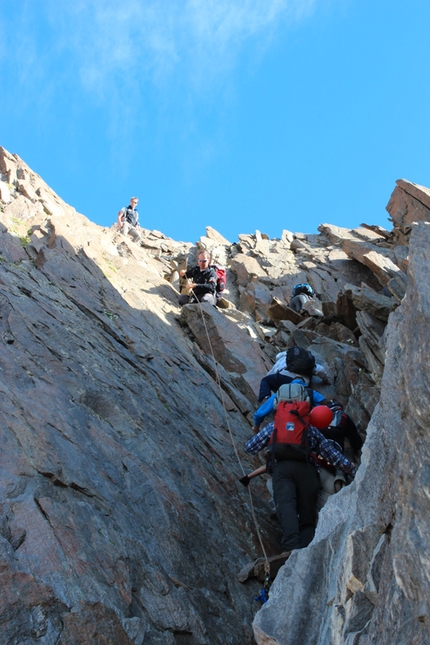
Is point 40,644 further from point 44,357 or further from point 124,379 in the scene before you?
point 124,379

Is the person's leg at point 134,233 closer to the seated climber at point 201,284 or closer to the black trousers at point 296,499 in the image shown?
the seated climber at point 201,284

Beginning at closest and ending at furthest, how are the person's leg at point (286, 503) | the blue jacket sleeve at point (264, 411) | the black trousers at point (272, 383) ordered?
1. the person's leg at point (286, 503)
2. the blue jacket sleeve at point (264, 411)
3. the black trousers at point (272, 383)

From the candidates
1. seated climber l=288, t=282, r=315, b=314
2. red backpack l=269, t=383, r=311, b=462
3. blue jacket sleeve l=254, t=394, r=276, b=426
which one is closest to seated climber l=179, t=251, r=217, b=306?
seated climber l=288, t=282, r=315, b=314

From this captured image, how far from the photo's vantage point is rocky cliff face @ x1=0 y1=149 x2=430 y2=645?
624 cm

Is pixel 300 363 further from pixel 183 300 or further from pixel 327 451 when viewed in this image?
pixel 183 300

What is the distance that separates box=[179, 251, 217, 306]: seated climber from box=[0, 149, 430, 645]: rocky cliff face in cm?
186

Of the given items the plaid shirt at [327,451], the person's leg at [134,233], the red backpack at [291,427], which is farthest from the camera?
the person's leg at [134,233]

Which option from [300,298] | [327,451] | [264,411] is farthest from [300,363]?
[300,298]

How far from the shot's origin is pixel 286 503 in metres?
9.66

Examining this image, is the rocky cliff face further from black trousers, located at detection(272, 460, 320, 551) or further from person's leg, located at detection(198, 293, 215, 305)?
person's leg, located at detection(198, 293, 215, 305)

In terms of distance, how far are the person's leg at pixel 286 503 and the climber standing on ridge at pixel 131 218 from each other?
21443 millimetres

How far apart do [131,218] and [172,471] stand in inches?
843

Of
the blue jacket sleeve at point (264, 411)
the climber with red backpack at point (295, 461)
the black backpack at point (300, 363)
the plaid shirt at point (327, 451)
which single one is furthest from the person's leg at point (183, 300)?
the plaid shirt at point (327, 451)

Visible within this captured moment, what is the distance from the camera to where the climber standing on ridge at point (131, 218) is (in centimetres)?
2983
